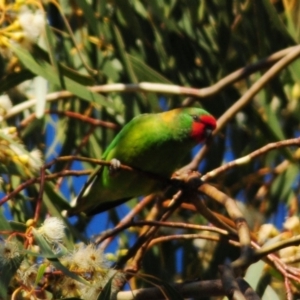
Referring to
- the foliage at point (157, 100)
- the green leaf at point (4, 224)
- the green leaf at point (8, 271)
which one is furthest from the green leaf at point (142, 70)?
the green leaf at point (8, 271)

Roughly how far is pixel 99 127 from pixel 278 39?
802 mm

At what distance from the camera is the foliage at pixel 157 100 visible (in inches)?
101

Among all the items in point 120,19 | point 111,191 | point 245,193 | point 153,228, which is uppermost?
point 120,19

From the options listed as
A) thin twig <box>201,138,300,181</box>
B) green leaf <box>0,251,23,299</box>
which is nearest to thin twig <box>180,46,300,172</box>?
thin twig <box>201,138,300,181</box>

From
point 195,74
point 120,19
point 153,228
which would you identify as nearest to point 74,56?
point 120,19

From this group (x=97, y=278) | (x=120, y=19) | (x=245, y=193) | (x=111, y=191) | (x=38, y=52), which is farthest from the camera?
(x=245, y=193)

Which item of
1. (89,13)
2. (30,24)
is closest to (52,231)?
(30,24)

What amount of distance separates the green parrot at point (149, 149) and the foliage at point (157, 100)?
0.09 meters

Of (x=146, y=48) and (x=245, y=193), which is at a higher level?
(x=146, y=48)

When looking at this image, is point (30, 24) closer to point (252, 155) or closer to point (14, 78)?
point (14, 78)

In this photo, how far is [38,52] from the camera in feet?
9.17

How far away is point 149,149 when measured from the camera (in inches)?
120

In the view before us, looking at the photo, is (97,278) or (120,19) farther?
(120,19)

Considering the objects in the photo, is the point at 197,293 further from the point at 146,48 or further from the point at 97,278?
the point at 146,48
